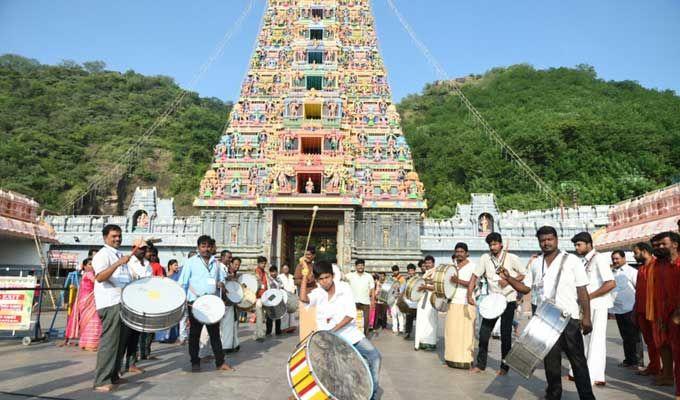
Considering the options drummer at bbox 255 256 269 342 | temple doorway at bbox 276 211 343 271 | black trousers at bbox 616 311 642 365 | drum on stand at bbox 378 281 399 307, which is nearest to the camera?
black trousers at bbox 616 311 642 365

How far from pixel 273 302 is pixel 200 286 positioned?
3435mm

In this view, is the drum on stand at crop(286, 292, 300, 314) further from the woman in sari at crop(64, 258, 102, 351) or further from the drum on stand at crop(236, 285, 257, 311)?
the woman in sari at crop(64, 258, 102, 351)

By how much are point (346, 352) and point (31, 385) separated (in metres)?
3.80

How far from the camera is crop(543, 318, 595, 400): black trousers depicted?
16.2 feet

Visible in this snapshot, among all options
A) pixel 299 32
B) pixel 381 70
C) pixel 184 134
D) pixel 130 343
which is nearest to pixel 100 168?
pixel 184 134

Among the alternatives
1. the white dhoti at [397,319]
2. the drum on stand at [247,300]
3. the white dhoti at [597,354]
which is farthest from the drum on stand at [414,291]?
the white dhoti at [597,354]

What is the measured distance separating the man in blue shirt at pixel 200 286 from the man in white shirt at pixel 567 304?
4.25 metres

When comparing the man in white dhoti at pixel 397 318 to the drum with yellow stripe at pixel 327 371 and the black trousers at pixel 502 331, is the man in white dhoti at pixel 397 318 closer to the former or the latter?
the black trousers at pixel 502 331

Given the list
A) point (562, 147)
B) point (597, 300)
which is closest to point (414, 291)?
point (597, 300)

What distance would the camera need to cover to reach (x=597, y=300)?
22.2 ft

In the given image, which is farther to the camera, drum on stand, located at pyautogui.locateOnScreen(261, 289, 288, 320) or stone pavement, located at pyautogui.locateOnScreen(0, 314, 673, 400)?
drum on stand, located at pyautogui.locateOnScreen(261, 289, 288, 320)

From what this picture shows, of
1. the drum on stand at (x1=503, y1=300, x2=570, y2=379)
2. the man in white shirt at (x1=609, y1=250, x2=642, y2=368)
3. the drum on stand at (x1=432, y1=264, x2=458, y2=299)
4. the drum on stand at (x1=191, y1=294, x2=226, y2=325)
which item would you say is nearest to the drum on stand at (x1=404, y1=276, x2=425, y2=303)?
the drum on stand at (x1=432, y1=264, x2=458, y2=299)

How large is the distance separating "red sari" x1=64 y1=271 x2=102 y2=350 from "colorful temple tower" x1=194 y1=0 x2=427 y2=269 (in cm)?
1414

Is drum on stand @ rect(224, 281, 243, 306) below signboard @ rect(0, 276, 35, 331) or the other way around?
the other way around
